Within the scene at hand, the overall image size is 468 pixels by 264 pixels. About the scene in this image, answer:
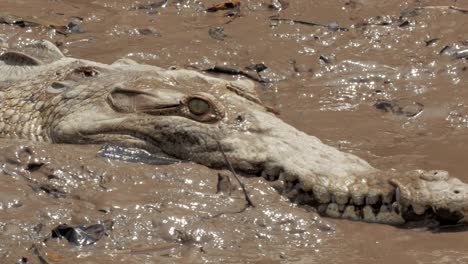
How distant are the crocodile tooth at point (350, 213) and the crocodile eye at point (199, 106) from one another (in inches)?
43.7

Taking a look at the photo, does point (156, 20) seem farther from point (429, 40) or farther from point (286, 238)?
point (286, 238)

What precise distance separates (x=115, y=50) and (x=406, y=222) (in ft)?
12.4

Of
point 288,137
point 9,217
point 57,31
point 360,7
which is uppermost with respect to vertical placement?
point 360,7

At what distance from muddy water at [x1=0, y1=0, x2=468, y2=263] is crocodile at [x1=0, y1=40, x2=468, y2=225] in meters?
0.12

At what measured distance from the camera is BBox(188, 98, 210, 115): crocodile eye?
5250mm

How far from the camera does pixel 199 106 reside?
5266 mm

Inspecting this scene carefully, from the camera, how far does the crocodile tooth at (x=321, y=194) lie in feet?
15.1

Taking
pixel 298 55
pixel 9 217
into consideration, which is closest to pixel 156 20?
pixel 298 55

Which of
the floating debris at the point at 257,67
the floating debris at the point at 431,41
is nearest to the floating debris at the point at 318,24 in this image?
the floating debris at the point at 431,41

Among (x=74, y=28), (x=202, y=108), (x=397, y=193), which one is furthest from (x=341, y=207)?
(x=74, y=28)

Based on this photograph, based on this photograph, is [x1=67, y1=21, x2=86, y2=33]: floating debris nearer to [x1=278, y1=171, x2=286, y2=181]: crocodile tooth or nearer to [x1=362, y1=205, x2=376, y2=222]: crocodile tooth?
[x1=278, y1=171, x2=286, y2=181]: crocodile tooth

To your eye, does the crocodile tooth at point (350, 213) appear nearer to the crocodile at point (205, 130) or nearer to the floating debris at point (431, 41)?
the crocodile at point (205, 130)

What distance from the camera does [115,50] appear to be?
24.9ft

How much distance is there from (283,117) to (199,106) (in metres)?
1.41
